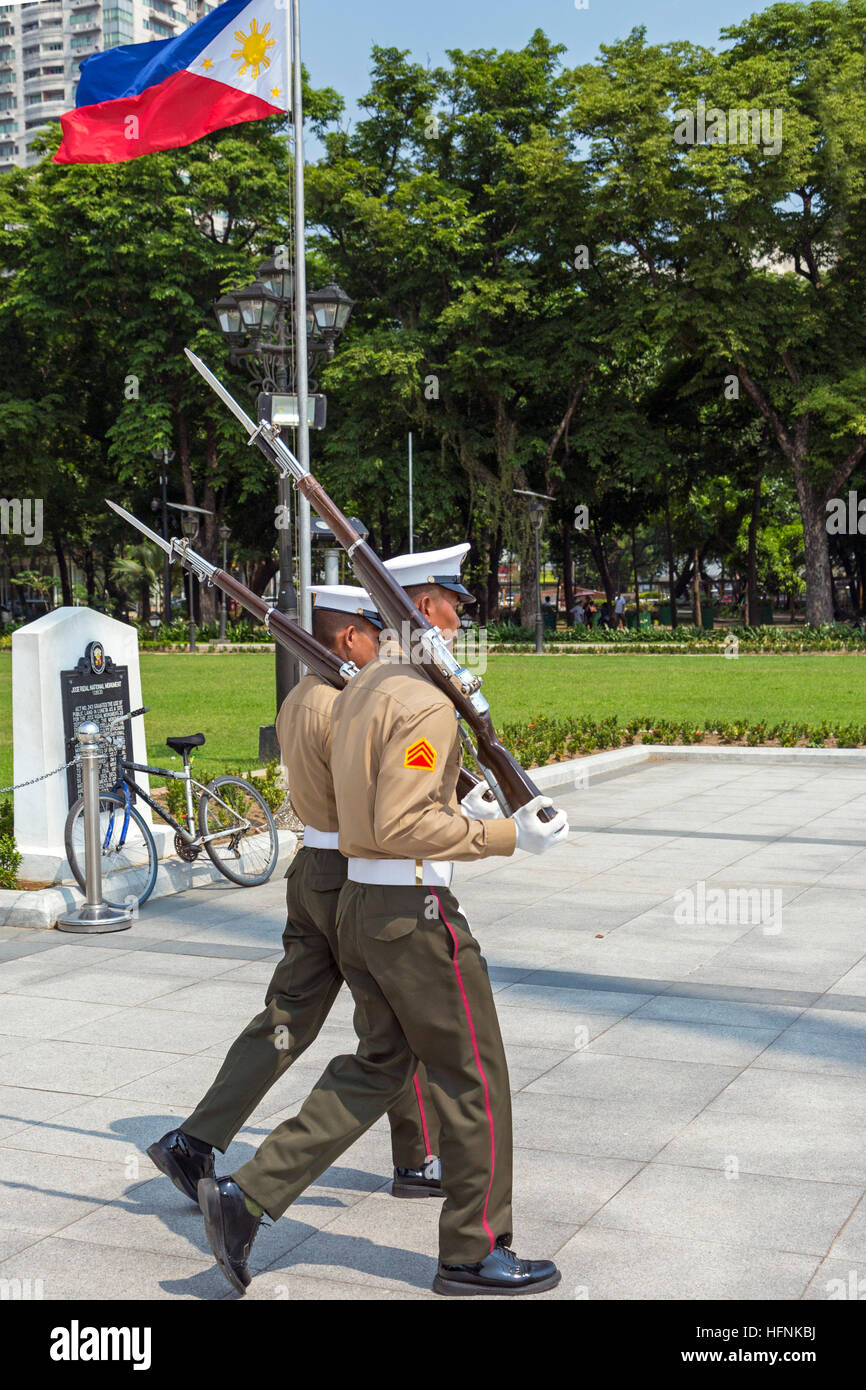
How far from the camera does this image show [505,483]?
1816 inches

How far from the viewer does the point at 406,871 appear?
3668 millimetres

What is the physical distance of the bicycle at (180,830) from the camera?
8578 mm

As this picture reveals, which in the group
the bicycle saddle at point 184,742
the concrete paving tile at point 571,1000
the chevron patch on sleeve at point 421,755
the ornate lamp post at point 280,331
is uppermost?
the ornate lamp post at point 280,331

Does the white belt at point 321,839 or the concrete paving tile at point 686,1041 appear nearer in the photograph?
the white belt at point 321,839

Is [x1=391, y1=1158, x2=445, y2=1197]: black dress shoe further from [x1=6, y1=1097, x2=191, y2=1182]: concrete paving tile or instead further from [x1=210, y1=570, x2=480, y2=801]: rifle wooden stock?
[x1=210, y1=570, x2=480, y2=801]: rifle wooden stock

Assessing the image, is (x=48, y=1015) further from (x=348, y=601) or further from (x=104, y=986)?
(x=348, y=601)

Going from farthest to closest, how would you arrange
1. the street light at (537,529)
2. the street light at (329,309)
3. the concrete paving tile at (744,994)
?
the street light at (537,529) < the street light at (329,309) < the concrete paving tile at (744,994)

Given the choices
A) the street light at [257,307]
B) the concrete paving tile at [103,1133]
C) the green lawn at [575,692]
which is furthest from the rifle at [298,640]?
the green lawn at [575,692]

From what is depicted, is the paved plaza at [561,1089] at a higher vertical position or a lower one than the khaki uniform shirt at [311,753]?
lower

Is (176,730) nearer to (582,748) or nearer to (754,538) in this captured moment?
(582,748)

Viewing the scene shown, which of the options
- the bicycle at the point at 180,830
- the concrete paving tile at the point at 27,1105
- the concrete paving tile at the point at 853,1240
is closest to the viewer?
the concrete paving tile at the point at 853,1240

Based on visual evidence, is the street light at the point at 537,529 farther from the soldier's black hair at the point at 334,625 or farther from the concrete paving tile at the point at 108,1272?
the concrete paving tile at the point at 108,1272

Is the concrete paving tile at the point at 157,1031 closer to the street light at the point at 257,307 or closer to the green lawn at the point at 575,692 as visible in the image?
the green lawn at the point at 575,692

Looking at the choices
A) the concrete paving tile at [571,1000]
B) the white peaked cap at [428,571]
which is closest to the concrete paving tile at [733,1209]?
the concrete paving tile at [571,1000]
